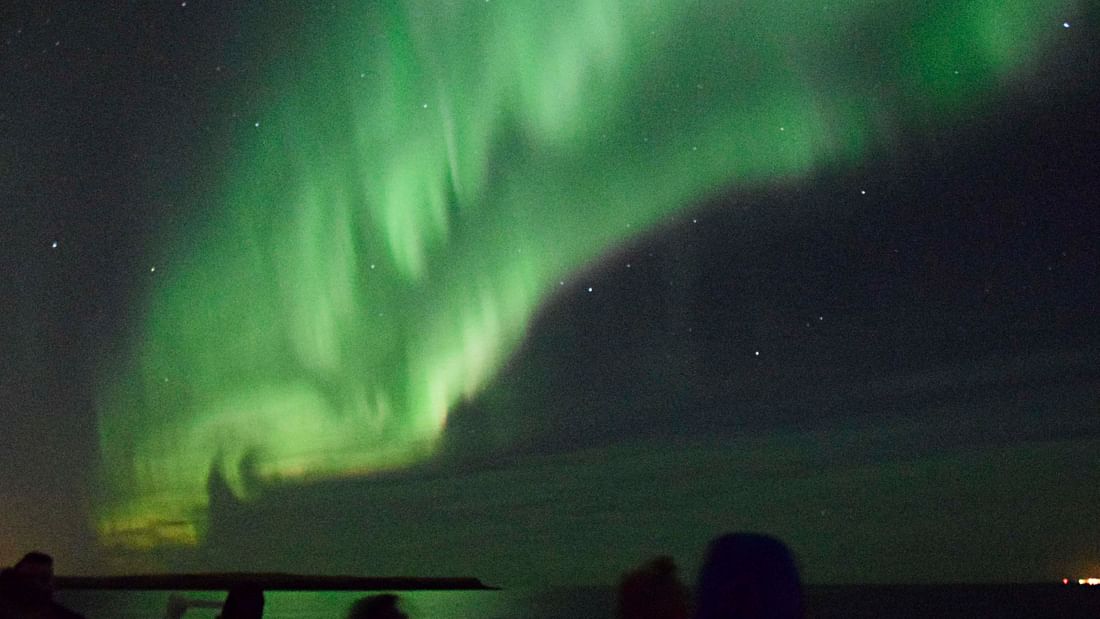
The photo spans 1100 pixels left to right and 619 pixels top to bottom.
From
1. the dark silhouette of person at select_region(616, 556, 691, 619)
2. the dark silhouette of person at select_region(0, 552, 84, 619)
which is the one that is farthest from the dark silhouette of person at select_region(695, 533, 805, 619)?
the dark silhouette of person at select_region(0, 552, 84, 619)

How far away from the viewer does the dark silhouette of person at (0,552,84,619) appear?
3246mm

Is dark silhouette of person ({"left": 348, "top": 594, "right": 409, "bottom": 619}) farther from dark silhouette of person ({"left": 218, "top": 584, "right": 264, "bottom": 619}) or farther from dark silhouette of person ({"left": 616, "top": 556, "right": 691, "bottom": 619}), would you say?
dark silhouette of person ({"left": 616, "top": 556, "right": 691, "bottom": 619})

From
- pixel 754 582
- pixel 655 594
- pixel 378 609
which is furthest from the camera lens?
pixel 378 609

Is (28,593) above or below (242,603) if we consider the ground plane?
above

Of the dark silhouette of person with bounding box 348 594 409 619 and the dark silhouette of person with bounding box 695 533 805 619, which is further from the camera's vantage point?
the dark silhouette of person with bounding box 348 594 409 619

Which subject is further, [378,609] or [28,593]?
[378,609]

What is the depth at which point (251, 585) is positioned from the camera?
4.30 meters

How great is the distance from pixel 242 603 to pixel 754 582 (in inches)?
112

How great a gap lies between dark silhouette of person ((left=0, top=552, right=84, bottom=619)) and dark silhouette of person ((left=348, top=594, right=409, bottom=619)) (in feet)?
2.92

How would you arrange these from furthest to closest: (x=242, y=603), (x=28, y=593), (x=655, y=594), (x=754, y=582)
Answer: (x=242, y=603) → (x=28, y=593) → (x=655, y=594) → (x=754, y=582)

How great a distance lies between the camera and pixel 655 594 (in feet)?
8.54

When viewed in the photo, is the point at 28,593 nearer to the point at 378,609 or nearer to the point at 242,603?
the point at 242,603

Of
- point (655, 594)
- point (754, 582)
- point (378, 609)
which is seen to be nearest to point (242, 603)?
point (378, 609)

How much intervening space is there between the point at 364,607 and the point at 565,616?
133 metres
